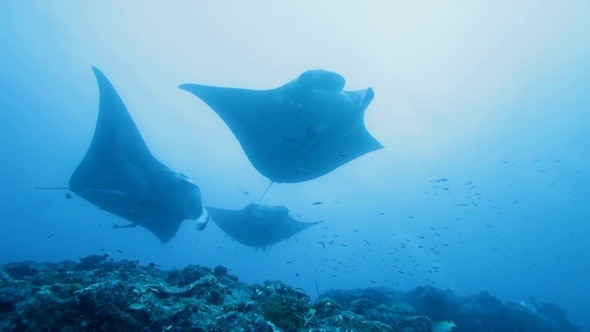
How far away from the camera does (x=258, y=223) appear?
12.6 m

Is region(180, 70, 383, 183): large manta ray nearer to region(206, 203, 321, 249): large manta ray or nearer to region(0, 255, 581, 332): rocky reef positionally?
region(0, 255, 581, 332): rocky reef

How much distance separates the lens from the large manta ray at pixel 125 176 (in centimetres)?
773

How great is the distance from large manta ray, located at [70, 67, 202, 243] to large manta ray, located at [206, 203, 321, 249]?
333 cm

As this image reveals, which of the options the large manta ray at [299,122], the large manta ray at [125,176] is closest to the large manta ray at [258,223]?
the large manta ray at [125,176]

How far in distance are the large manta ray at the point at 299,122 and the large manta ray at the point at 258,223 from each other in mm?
4056

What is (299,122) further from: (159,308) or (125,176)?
(125,176)

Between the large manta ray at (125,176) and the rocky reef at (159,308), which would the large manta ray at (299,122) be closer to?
the large manta ray at (125,176)

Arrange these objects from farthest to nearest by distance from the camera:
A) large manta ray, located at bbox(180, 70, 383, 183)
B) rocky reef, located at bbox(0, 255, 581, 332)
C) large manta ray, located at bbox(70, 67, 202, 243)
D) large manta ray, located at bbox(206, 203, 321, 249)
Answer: large manta ray, located at bbox(206, 203, 321, 249) < large manta ray, located at bbox(70, 67, 202, 243) < large manta ray, located at bbox(180, 70, 383, 183) < rocky reef, located at bbox(0, 255, 581, 332)

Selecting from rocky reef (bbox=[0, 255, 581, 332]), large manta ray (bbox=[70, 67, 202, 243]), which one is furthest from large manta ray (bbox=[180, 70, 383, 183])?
rocky reef (bbox=[0, 255, 581, 332])

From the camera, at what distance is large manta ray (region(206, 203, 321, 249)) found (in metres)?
12.3

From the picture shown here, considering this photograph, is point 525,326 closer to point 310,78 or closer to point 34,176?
point 310,78

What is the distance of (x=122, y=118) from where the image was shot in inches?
301

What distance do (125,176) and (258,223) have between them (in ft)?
18.3

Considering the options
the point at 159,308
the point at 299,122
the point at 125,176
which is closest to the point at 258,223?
the point at 125,176
